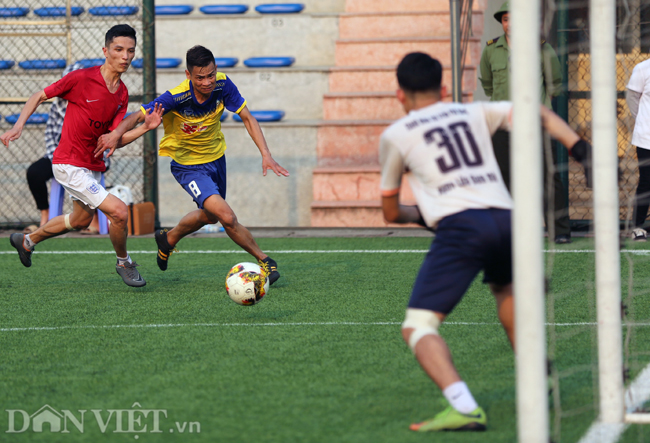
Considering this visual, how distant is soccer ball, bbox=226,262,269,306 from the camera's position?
5652 millimetres

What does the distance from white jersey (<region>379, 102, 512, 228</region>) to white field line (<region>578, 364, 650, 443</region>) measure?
0.91 meters

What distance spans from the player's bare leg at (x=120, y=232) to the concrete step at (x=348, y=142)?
5.21 meters

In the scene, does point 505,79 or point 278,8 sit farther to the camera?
point 278,8

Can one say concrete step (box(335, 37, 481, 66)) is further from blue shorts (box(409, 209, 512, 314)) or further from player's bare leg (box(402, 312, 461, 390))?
player's bare leg (box(402, 312, 461, 390))

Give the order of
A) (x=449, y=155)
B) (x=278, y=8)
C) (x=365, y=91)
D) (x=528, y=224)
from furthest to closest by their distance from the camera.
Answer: (x=278, y=8)
(x=365, y=91)
(x=449, y=155)
(x=528, y=224)

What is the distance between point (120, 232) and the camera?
6867mm

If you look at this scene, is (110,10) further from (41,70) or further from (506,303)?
(506,303)

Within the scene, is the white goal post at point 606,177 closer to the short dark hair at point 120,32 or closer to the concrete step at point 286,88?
the short dark hair at point 120,32

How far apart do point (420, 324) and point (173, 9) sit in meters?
11.1

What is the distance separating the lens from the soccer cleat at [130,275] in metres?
6.88

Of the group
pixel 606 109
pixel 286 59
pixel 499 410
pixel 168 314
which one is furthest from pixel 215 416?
pixel 286 59

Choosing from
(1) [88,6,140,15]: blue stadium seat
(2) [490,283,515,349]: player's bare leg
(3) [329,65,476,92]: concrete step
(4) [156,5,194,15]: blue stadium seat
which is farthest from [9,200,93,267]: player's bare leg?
(4) [156,5,194,15]: blue stadium seat

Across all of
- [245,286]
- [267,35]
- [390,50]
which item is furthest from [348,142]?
[245,286]

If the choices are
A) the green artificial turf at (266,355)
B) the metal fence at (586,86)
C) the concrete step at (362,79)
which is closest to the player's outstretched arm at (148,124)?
the green artificial turf at (266,355)
